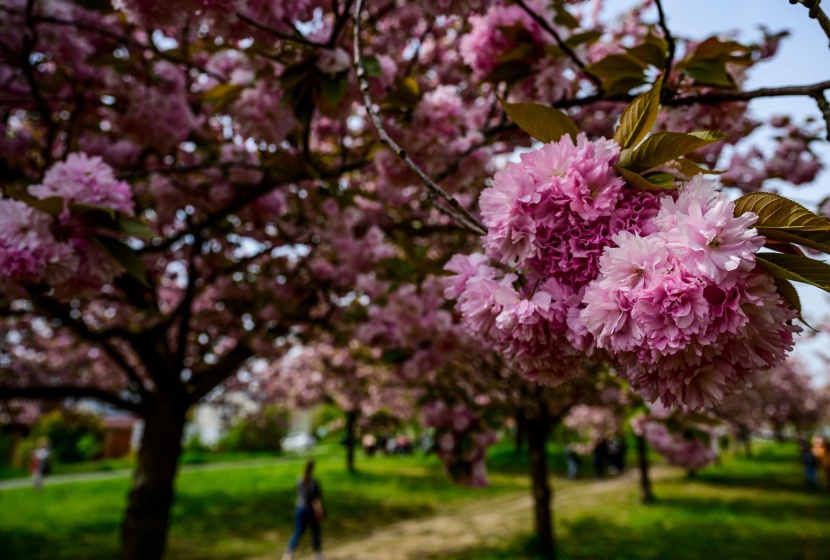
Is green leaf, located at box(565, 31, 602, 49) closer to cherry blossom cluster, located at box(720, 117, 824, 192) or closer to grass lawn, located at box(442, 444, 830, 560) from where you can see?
cherry blossom cluster, located at box(720, 117, 824, 192)

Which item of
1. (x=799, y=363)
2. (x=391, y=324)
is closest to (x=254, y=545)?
(x=391, y=324)

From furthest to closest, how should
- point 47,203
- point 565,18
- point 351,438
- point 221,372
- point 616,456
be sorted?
1. point 616,456
2. point 351,438
3. point 221,372
4. point 565,18
5. point 47,203

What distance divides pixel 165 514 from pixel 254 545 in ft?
13.2

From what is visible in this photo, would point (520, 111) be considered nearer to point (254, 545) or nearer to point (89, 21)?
point (89, 21)

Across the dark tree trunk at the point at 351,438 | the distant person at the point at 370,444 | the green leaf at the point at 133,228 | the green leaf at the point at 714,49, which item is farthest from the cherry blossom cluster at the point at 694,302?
the distant person at the point at 370,444

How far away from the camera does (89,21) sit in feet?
10.8

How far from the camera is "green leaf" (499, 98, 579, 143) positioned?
3.25 ft

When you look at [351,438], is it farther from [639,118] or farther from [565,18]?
[639,118]

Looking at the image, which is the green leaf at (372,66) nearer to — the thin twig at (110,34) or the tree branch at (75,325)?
the thin twig at (110,34)

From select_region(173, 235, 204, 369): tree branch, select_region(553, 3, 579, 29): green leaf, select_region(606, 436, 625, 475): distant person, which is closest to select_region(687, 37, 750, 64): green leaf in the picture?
select_region(553, 3, 579, 29): green leaf

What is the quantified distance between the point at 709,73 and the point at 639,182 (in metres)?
1.16

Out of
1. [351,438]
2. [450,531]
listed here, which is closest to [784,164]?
[450,531]

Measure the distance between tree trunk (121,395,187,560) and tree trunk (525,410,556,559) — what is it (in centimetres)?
461

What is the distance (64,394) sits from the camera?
4504 mm
